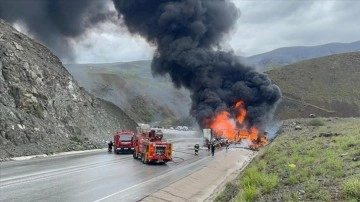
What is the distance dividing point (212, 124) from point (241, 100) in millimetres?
4393

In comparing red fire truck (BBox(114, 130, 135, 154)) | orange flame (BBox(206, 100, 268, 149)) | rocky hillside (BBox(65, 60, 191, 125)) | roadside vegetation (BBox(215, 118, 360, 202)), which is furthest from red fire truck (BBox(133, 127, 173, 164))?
rocky hillside (BBox(65, 60, 191, 125))

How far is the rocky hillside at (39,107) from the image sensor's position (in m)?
40.3

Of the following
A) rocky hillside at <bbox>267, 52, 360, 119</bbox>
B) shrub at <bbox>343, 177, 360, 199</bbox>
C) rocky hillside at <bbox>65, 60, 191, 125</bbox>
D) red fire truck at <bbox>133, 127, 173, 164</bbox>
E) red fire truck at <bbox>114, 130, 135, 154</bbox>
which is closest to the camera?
shrub at <bbox>343, 177, 360, 199</bbox>

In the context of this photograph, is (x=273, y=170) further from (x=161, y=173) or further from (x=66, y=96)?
(x=66, y=96)

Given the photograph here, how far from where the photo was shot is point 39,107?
4788 centimetres

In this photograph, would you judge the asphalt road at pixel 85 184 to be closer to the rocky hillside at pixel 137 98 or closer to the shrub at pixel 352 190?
the shrub at pixel 352 190

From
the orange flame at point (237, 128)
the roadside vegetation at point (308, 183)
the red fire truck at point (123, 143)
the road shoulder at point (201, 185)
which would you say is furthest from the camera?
the orange flame at point (237, 128)

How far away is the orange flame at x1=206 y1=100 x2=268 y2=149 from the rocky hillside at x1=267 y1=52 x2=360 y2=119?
4873 centimetres

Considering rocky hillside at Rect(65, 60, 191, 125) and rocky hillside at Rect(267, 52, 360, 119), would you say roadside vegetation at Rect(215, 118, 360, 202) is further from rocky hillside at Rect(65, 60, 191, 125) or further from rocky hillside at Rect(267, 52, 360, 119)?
rocky hillside at Rect(65, 60, 191, 125)

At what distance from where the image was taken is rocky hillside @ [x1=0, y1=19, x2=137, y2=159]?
132ft

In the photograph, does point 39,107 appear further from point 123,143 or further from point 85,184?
point 85,184

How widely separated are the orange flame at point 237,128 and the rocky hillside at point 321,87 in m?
48.7

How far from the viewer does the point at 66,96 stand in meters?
56.5

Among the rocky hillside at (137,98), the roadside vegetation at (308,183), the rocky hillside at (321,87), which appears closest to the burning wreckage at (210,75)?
the roadside vegetation at (308,183)
